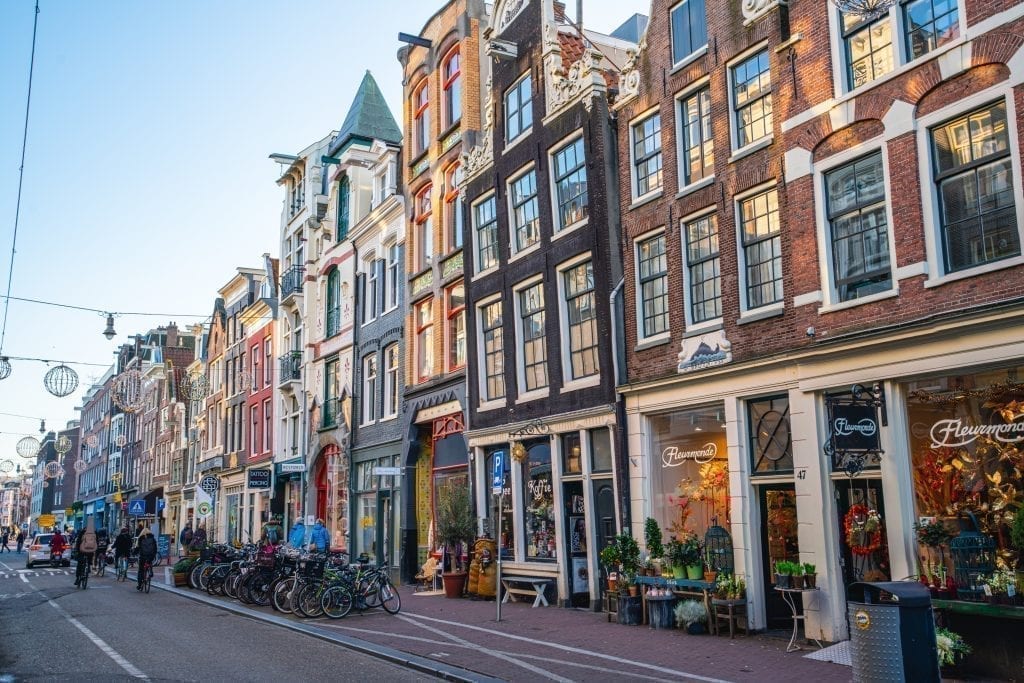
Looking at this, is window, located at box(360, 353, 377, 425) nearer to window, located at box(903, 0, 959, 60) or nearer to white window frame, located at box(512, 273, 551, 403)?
white window frame, located at box(512, 273, 551, 403)

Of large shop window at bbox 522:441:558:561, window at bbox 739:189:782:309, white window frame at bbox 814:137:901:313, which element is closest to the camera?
white window frame at bbox 814:137:901:313

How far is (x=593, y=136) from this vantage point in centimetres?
1966

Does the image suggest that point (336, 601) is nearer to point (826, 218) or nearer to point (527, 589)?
point (527, 589)

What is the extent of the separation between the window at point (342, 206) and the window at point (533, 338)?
14.4 meters

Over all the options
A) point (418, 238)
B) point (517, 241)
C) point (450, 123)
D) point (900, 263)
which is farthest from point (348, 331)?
point (900, 263)

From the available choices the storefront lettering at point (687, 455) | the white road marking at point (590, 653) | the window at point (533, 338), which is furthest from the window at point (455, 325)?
the white road marking at point (590, 653)

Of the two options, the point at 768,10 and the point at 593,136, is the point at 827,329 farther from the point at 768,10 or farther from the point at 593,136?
the point at 593,136

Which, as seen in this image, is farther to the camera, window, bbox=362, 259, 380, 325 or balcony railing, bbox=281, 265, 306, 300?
balcony railing, bbox=281, 265, 306, 300

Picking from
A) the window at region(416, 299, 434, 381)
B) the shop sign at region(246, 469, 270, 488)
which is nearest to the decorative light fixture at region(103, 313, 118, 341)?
the shop sign at region(246, 469, 270, 488)

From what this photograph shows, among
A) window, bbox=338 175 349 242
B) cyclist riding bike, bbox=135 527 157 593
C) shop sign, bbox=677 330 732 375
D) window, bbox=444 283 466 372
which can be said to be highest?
window, bbox=338 175 349 242

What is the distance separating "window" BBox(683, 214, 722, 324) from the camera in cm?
1644

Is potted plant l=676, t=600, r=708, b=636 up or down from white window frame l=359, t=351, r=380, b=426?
down

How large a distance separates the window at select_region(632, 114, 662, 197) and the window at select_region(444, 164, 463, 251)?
322 inches

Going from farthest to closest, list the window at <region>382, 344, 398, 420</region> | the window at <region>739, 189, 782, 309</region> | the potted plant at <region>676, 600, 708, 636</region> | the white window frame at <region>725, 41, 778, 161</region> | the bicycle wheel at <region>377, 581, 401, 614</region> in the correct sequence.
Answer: the window at <region>382, 344, 398, 420</region>
the bicycle wheel at <region>377, 581, 401, 614</region>
the white window frame at <region>725, 41, 778, 161</region>
the window at <region>739, 189, 782, 309</region>
the potted plant at <region>676, 600, 708, 636</region>
